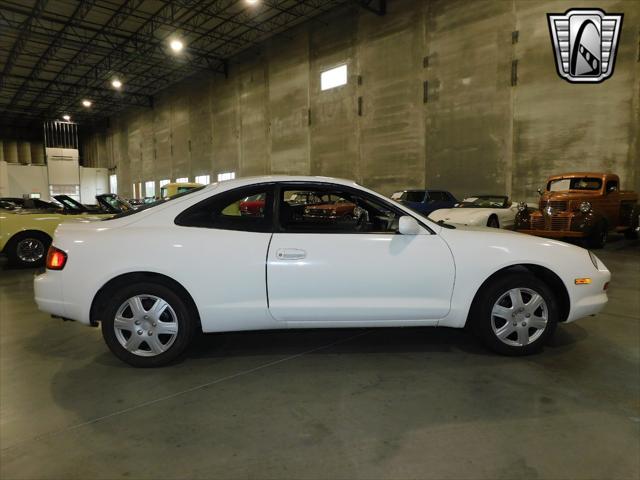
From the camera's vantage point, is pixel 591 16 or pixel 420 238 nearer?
pixel 420 238

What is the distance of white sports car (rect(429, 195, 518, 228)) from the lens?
1032 centimetres

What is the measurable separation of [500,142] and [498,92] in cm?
174

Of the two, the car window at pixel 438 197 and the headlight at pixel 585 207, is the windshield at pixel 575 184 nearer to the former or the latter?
the headlight at pixel 585 207

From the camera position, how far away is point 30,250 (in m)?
7.61

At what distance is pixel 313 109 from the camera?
20453mm

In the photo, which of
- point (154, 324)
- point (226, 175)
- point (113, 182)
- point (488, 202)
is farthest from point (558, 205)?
point (113, 182)

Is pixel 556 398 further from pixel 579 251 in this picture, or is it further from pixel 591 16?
pixel 591 16

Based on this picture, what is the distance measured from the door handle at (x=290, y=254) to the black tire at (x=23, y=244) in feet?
21.6

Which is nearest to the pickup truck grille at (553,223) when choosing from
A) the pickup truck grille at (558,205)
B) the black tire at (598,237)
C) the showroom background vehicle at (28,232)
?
the pickup truck grille at (558,205)

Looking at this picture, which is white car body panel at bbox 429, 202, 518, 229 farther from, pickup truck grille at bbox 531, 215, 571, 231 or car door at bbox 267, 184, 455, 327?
car door at bbox 267, 184, 455, 327

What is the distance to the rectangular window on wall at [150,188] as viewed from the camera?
35688 millimetres

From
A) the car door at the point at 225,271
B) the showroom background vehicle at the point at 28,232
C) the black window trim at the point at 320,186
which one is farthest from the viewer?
the showroom background vehicle at the point at 28,232

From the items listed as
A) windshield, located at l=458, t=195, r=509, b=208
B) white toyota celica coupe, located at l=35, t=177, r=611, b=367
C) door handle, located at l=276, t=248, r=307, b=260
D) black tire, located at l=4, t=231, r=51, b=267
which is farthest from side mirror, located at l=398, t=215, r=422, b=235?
windshield, located at l=458, t=195, r=509, b=208

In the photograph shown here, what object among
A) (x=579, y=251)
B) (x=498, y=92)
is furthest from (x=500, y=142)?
(x=579, y=251)
